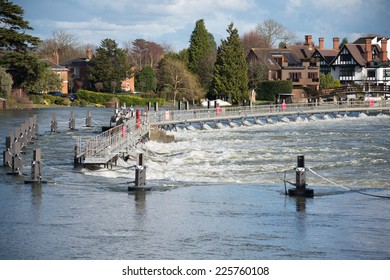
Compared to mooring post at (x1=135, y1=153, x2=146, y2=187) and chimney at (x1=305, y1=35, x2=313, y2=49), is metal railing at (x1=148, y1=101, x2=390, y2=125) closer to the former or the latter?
mooring post at (x1=135, y1=153, x2=146, y2=187)

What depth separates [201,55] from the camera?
136250mm

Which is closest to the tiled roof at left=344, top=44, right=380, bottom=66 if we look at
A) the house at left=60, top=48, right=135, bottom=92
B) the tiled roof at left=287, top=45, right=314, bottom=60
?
the tiled roof at left=287, top=45, right=314, bottom=60

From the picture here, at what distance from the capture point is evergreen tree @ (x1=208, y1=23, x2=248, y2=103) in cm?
10500

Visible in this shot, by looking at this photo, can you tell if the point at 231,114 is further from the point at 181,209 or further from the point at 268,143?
the point at 181,209

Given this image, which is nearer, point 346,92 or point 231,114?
point 231,114

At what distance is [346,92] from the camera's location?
115 m

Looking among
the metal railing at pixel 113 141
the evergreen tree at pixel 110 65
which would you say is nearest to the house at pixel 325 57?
the evergreen tree at pixel 110 65

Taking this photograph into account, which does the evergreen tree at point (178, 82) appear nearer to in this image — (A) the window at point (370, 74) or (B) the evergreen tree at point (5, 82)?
(B) the evergreen tree at point (5, 82)

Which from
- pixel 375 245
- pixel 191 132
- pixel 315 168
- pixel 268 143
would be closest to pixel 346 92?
pixel 191 132

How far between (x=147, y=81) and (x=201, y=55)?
10868 mm

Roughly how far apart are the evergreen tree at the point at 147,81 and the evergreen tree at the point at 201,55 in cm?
685

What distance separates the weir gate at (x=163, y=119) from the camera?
39906 millimetres

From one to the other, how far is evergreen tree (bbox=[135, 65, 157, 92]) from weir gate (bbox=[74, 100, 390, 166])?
35.5 meters
